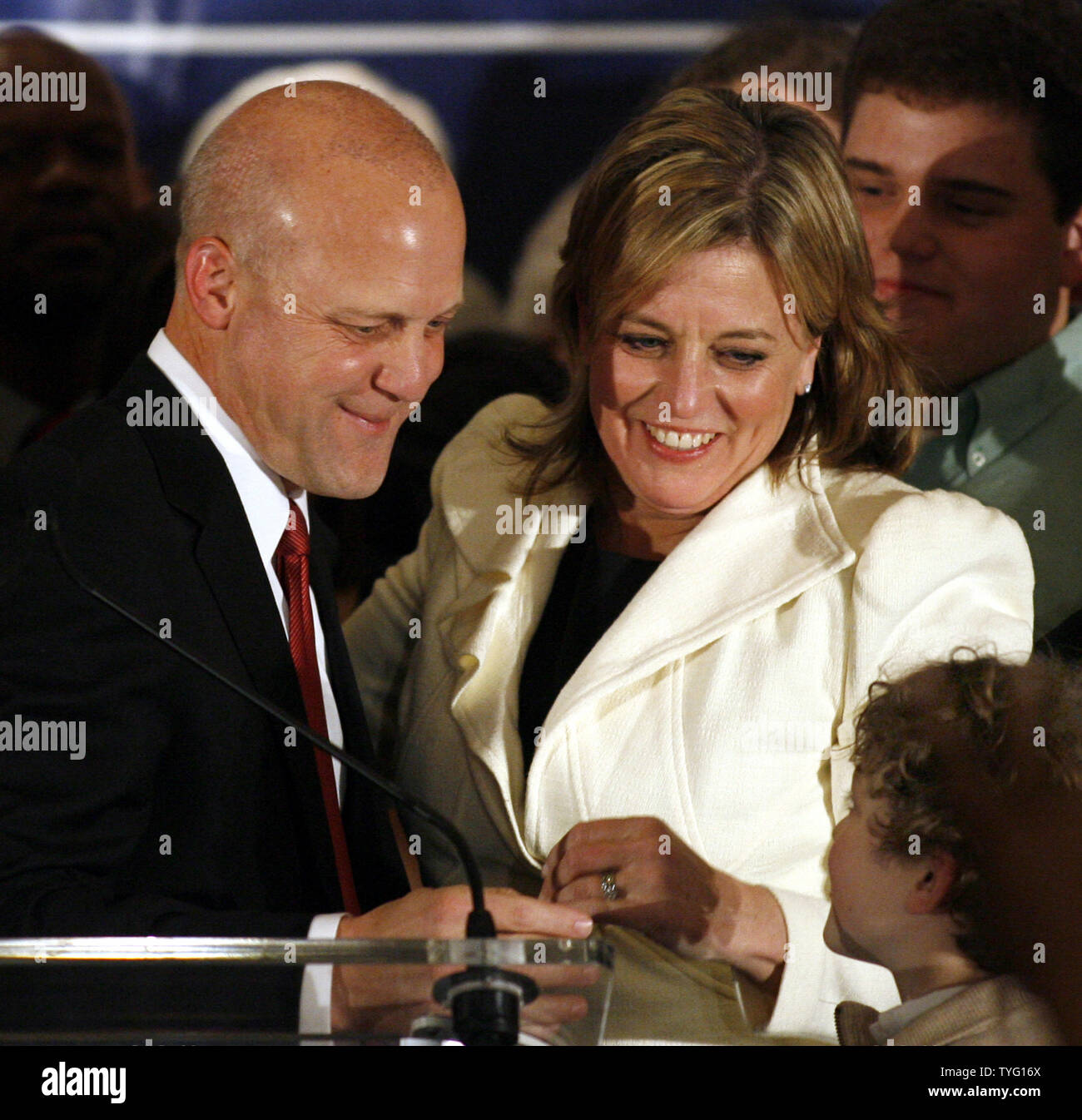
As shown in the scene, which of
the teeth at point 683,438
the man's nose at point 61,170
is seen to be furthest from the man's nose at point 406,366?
the man's nose at point 61,170

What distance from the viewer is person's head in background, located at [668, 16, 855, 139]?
2029 millimetres

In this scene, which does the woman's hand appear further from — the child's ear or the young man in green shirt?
the young man in green shirt

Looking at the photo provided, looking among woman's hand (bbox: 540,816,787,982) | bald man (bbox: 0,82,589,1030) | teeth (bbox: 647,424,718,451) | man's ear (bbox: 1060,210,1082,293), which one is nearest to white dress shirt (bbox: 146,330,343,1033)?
bald man (bbox: 0,82,589,1030)

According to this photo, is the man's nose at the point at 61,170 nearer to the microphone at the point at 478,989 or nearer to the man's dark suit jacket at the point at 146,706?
the man's dark suit jacket at the point at 146,706

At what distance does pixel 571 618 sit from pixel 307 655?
33cm

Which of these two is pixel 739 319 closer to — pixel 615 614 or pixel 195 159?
pixel 615 614

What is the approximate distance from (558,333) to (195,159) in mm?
454

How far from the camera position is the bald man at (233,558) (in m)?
1.32

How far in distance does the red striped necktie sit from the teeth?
40 cm

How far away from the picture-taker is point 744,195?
5.20ft

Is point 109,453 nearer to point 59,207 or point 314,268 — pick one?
point 314,268

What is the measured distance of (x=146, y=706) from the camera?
53.6 inches

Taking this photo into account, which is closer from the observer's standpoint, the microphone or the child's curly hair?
the microphone
